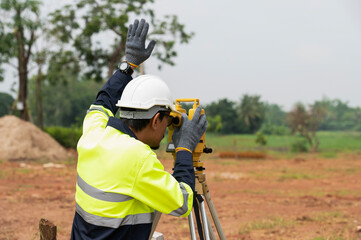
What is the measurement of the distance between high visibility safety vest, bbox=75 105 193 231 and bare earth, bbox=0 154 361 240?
341cm

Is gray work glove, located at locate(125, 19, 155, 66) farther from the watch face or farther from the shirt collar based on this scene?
the shirt collar

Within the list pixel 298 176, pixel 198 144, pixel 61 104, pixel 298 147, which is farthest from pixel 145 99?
pixel 61 104

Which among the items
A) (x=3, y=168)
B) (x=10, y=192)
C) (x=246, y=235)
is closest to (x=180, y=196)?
(x=246, y=235)

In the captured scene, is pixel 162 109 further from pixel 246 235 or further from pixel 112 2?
pixel 112 2

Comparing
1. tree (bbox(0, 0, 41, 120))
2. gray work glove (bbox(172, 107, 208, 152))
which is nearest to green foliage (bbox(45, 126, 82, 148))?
tree (bbox(0, 0, 41, 120))

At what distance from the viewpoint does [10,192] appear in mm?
8555

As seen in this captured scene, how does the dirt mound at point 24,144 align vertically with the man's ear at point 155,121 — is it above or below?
below

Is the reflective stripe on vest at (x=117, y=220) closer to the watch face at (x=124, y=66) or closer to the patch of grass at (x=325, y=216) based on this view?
the watch face at (x=124, y=66)

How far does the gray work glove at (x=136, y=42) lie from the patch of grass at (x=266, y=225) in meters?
3.74

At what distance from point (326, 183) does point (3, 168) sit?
434 inches

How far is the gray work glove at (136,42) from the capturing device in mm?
2365

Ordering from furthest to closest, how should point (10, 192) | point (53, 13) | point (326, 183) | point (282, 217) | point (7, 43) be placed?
point (53, 13), point (7, 43), point (326, 183), point (10, 192), point (282, 217)

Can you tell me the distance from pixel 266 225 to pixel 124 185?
456cm

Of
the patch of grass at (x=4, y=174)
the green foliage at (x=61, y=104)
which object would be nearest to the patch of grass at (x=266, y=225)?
the patch of grass at (x=4, y=174)
